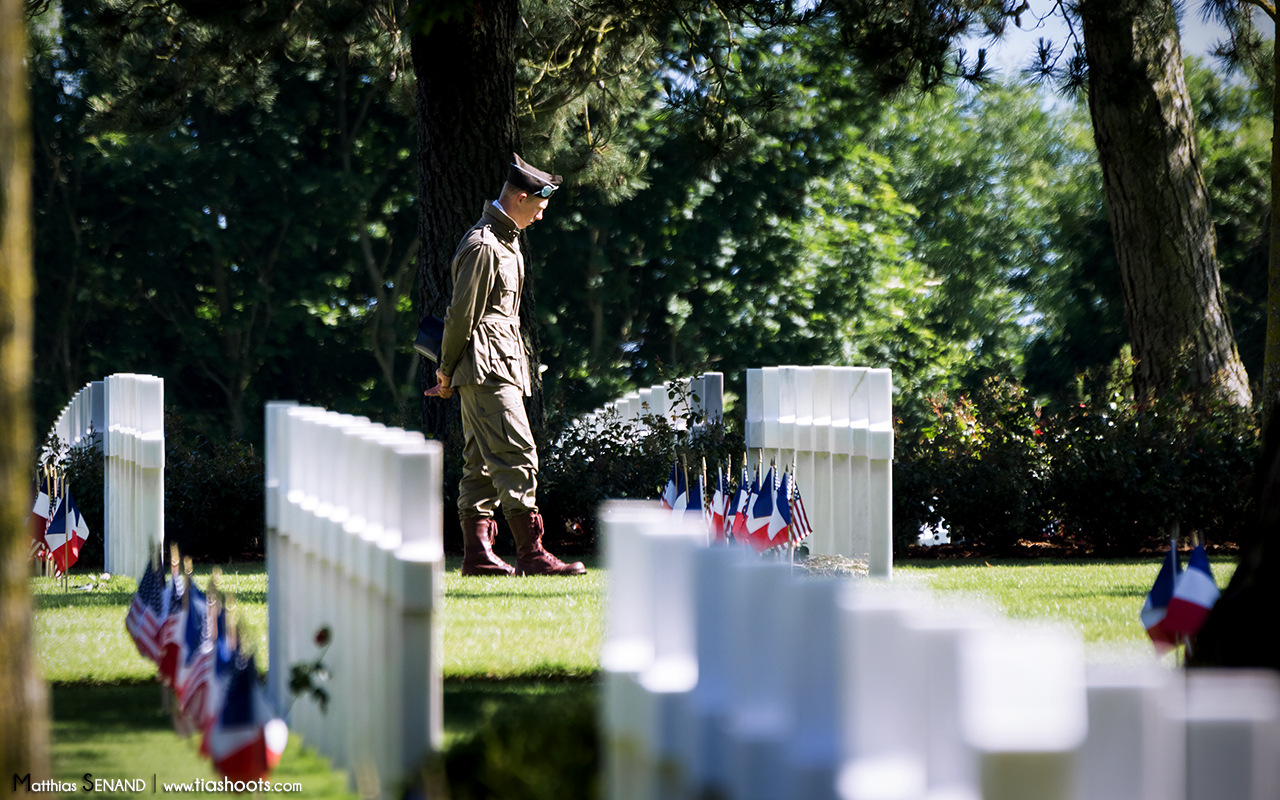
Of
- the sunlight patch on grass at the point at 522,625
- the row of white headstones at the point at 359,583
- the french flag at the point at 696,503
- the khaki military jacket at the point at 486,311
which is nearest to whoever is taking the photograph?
the row of white headstones at the point at 359,583

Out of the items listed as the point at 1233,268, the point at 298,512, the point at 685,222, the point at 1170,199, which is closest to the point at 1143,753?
the point at 298,512

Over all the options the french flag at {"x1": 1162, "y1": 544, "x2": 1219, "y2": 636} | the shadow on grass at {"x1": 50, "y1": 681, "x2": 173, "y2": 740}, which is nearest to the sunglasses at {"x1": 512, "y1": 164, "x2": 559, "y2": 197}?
the shadow on grass at {"x1": 50, "y1": 681, "x2": 173, "y2": 740}

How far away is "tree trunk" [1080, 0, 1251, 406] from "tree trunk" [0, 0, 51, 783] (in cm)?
1166

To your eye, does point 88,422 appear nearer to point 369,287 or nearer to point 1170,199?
point 1170,199

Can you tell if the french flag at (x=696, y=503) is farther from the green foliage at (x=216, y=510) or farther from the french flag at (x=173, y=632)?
the green foliage at (x=216, y=510)

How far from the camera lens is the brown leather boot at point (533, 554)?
8.66m

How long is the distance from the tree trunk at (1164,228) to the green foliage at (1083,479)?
74.0 inches

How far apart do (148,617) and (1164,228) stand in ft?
35.4

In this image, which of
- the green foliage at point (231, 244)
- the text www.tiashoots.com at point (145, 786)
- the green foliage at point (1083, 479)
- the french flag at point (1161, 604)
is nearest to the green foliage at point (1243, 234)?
the green foliage at point (231, 244)

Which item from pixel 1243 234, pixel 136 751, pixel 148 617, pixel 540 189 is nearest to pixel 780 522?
pixel 540 189

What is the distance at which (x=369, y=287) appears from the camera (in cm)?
2667

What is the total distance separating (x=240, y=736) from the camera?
142 inches

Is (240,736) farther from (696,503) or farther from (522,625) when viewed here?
(696,503)

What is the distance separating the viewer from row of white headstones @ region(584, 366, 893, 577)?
8391 millimetres
